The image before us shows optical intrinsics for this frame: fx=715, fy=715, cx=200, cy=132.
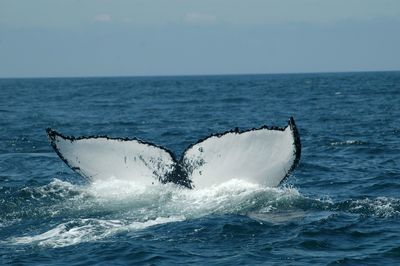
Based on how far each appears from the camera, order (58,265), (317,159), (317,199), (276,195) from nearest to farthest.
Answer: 1. (58,265)
2. (276,195)
3. (317,199)
4. (317,159)

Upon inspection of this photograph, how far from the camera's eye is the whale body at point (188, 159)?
9.47 metres

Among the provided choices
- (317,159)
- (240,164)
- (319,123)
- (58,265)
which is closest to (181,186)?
(240,164)

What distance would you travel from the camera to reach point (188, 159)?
32.7 feet

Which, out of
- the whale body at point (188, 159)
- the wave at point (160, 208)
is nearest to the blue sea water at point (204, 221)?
the wave at point (160, 208)

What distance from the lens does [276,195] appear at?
11.2 meters

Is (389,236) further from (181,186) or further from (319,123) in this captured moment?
(319,123)

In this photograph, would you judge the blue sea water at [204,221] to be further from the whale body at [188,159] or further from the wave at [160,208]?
the whale body at [188,159]

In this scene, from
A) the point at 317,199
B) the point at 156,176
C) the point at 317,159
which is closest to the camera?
the point at 156,176

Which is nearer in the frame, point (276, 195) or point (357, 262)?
point (357, 262)

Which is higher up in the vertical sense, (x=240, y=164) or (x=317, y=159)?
(x=240, y=164)

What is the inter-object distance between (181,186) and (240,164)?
131 centimetres

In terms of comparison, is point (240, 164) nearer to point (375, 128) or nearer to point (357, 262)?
point (357, 262)

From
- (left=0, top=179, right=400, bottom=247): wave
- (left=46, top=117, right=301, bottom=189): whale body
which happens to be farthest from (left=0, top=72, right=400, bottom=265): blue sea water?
(left=46, top=117, right=301, bottom=189): whale body

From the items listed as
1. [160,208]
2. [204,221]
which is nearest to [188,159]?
[204,221]
